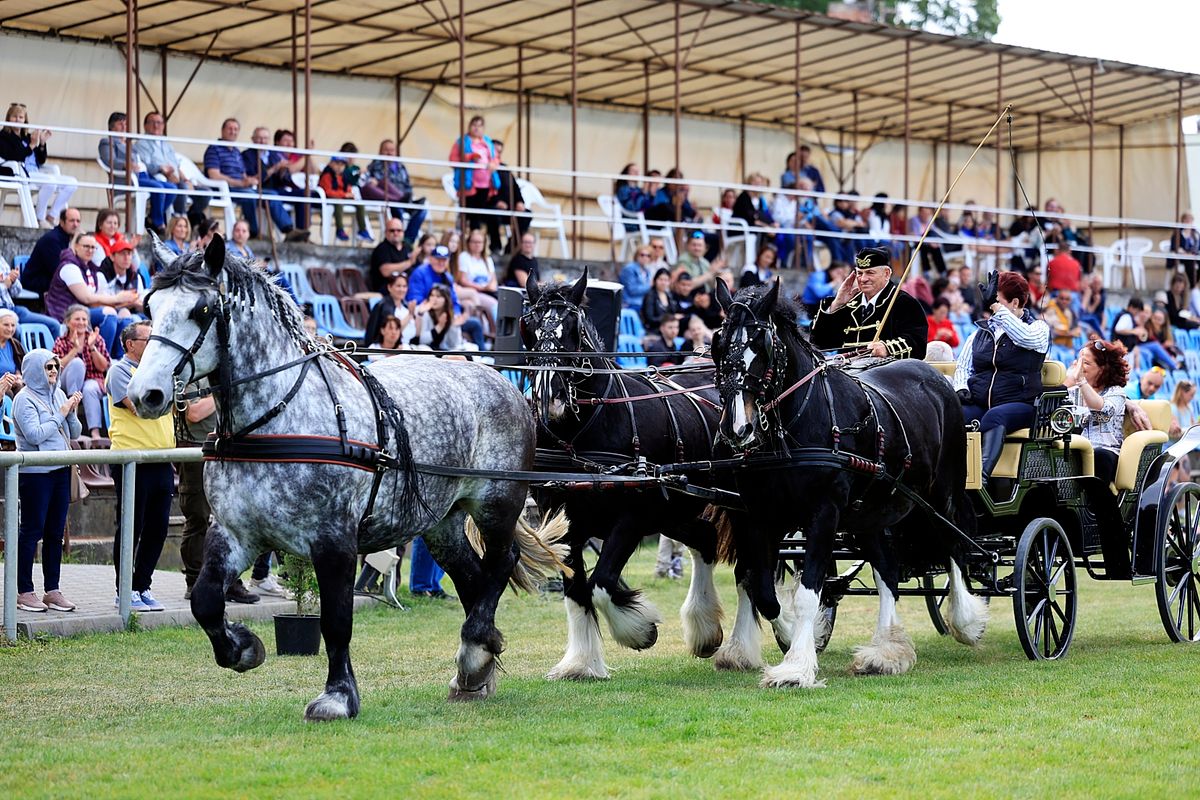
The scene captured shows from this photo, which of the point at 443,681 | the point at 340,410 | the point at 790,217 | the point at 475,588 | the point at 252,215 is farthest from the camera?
the point at 790,217

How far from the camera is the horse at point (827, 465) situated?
→ 28.1ft

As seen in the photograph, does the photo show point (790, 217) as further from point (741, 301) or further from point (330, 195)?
point (741, 301)

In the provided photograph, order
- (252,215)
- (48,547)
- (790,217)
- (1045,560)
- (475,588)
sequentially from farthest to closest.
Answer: (790,217) < (252,215) < (48,547) < (1045,560) < (475,588)

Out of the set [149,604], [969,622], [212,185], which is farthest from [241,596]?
[212,185]

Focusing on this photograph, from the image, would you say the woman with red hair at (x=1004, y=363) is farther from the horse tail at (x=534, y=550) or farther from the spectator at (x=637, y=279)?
the spectator at (x=637, y=279)

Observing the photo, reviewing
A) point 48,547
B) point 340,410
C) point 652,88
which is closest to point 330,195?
point 652,88

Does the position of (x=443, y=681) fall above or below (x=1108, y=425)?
below

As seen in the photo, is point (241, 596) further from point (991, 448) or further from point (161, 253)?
point (991, 448)

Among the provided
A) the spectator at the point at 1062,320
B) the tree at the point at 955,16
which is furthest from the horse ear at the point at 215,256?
the tree at the point at 955,16

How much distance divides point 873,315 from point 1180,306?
19.1 metres

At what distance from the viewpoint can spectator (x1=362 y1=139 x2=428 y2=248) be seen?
2017 centimetres

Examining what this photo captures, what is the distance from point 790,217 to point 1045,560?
52.0 feet

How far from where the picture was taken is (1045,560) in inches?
391

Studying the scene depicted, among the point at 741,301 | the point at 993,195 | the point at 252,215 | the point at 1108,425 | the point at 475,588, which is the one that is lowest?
the point at 475,588
